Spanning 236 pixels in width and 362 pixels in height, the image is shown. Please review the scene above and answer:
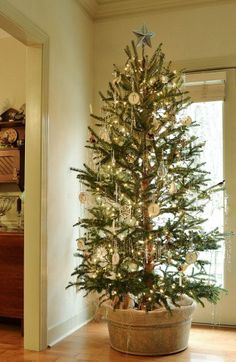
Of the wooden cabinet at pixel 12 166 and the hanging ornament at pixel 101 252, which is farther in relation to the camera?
the wooden cabinet at pixel 12 166

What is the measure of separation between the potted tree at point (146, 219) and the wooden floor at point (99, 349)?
108mm

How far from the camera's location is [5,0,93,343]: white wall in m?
3.35

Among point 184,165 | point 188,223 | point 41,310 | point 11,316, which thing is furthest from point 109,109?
point 11,316

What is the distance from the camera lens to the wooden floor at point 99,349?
2.99 m

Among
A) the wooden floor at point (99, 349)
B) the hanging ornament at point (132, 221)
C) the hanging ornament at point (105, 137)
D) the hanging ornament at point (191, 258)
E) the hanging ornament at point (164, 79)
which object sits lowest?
the wooden floor at point (99, 349)

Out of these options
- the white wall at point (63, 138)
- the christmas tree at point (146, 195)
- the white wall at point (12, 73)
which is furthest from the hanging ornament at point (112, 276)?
the white wall at point (12, 73)

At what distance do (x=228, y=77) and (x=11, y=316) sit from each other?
2.85m

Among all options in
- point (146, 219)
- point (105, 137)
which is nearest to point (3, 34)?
point (105, 137)

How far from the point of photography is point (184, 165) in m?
3.32

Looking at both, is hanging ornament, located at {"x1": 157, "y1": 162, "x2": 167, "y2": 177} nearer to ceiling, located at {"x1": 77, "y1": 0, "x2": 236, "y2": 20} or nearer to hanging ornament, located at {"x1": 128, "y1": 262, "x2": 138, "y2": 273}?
hanging ornament, located at {"x1": 128, "y1": 262, "x2": 138, "y2": 273}

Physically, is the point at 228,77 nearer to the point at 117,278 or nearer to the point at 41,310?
the point at 117,278

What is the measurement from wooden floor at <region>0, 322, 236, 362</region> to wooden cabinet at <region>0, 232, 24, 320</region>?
20cm

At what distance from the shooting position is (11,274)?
3686mm

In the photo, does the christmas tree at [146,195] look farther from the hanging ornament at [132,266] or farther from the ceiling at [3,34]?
the ceiling at [3,34]
